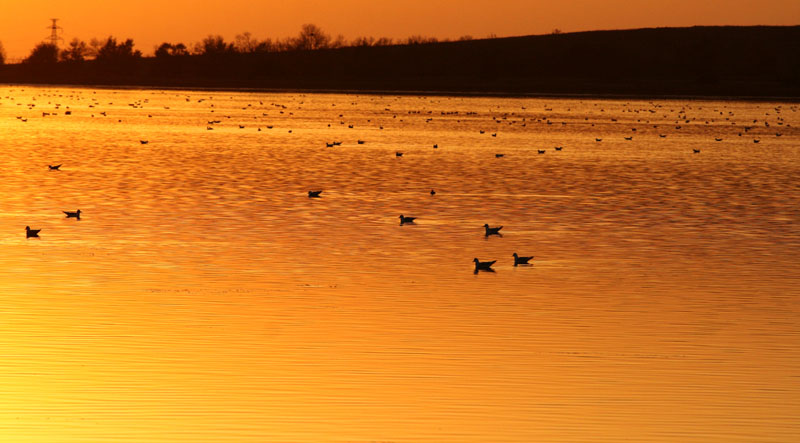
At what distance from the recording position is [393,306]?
18.4 m

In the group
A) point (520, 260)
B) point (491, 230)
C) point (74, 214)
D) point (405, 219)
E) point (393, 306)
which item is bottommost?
point (74, 214)

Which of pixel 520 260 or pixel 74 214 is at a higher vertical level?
pixel 520 260

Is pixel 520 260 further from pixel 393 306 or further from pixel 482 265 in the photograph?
pixel 393 306

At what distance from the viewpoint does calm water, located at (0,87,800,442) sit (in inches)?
495

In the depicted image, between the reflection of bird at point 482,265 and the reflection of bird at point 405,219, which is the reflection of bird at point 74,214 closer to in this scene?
the reflection of bird at point 405,219

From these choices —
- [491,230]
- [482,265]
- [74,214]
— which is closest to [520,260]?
[482,265]

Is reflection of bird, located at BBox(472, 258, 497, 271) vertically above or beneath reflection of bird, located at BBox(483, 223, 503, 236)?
→ above

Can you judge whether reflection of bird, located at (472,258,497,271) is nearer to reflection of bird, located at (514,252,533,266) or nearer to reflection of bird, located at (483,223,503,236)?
reflection of bird, located at (514,252,533,266)

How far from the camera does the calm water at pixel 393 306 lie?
41.3ft

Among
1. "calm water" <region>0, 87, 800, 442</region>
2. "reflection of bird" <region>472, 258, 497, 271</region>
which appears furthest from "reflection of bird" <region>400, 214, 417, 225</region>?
"reflection of bird" <region>472, 258, 497, 271</region>

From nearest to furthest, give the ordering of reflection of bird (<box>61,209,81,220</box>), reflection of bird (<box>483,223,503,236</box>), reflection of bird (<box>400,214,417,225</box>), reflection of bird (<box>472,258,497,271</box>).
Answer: reflection of bird (<box>472,258,497,271</box>) < reflection of bird (<box>483,223,503,236</box>) < reflection of bird (<box>61,209,81,220</box>) < reflection of bird (<box>400,214,417,225</box>)

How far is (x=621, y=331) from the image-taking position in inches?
666

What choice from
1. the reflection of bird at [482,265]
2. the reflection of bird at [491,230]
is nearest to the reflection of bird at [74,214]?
the reflection of bird at [491,230]

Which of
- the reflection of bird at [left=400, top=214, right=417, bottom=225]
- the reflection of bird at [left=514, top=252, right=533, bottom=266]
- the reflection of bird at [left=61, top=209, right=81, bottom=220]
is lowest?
the reflection of bird at [left=61, top=209, right=81, bottom=220]
